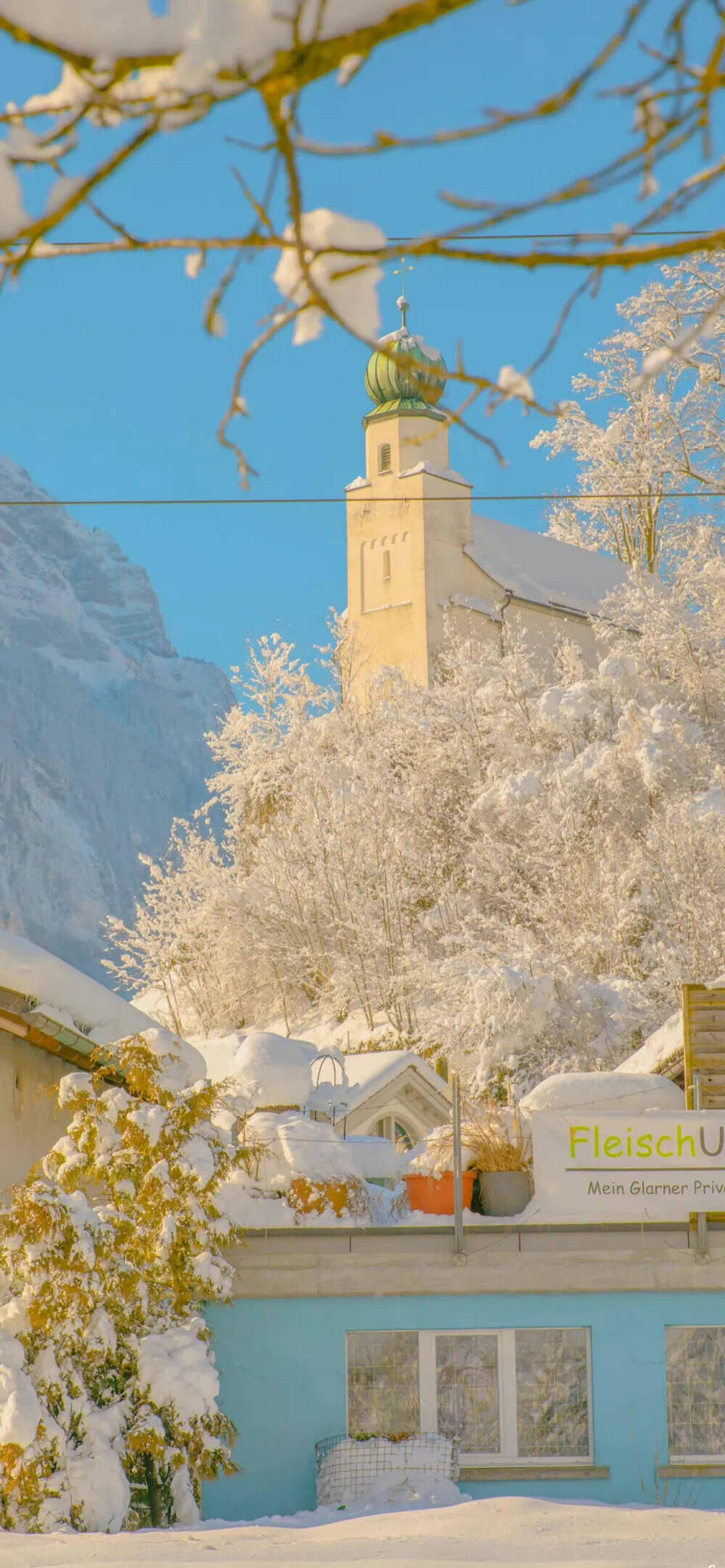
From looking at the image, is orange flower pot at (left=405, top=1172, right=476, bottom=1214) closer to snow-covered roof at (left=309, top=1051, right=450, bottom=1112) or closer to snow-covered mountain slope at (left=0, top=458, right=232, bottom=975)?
snow-covered roof at (left=309, top=1051, right=450, bottom=1112)

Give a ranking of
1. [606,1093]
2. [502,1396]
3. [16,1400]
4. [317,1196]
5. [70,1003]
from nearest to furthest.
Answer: [16,1400] → [502,1396] → [317,1196] → [70,1003] → [606,1093]

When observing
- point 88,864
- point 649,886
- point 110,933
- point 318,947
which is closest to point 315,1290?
point 649,886

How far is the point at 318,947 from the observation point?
3444 centimetres

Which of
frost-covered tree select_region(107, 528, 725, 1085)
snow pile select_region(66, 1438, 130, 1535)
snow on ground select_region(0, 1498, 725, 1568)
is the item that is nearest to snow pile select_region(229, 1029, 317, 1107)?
snow pile select_region(66, 1438, 130, 1535)

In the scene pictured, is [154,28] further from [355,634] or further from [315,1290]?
[355,634]

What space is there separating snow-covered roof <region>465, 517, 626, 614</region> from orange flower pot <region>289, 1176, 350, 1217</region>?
1247 inches

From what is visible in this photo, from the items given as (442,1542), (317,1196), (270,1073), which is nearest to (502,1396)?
(317,1196)

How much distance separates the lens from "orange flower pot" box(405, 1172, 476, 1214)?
12891 millimetres

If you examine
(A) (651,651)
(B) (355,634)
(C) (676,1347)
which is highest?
(B) (355,634)

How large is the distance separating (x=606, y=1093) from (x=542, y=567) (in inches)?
1341

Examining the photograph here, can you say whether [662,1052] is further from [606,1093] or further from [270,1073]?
[270,1073]

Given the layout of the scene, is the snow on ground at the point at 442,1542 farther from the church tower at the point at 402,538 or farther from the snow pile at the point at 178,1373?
the church tower at the point at 402,538

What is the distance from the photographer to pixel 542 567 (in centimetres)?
4694

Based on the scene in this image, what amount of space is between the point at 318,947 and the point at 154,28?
32827mm
